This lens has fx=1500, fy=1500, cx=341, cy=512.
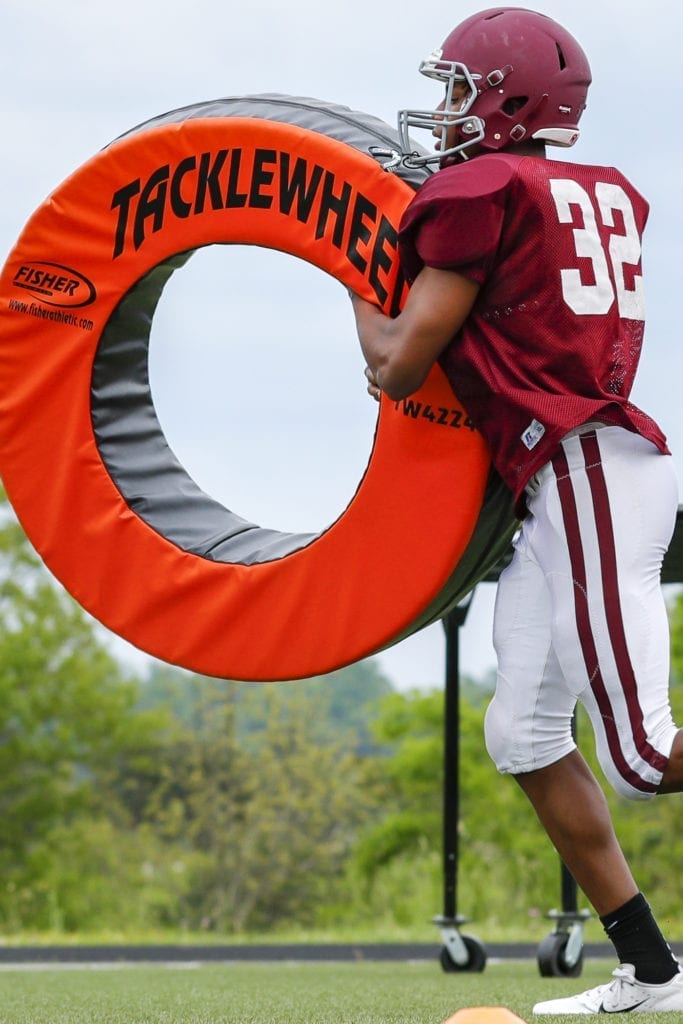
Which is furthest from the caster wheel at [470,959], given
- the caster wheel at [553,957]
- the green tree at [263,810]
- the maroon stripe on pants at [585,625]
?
the green tree at [263,810]

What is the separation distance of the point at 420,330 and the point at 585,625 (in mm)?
531

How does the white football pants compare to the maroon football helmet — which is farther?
the maroon football helmet

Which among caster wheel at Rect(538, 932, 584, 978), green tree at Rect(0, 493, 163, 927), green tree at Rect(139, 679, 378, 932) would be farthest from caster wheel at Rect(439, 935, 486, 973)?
green tree at Rect(0, 493, 163, 927)

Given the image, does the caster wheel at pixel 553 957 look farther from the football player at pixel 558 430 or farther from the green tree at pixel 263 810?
the green tree at pixel 263 810

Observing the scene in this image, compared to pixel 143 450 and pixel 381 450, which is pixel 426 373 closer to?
pixel 381 450

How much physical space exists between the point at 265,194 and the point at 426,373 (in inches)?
21.5

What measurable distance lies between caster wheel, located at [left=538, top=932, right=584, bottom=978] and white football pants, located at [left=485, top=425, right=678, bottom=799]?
1917mm

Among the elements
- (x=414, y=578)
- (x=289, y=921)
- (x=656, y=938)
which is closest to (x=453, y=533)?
(x=414, y=578)

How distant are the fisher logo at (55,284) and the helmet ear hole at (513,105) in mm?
886

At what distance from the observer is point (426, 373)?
96.0 inches

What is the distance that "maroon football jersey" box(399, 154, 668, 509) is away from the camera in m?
2.33

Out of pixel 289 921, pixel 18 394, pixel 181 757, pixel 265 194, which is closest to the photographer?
pixel 265 194

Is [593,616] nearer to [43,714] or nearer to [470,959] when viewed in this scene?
[470,959]

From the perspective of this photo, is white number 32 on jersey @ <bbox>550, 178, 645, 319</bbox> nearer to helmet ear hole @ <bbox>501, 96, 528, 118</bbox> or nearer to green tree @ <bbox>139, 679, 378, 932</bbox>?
helmet ear hole @ <bbox>501, 96, 528, 118</bbox>
